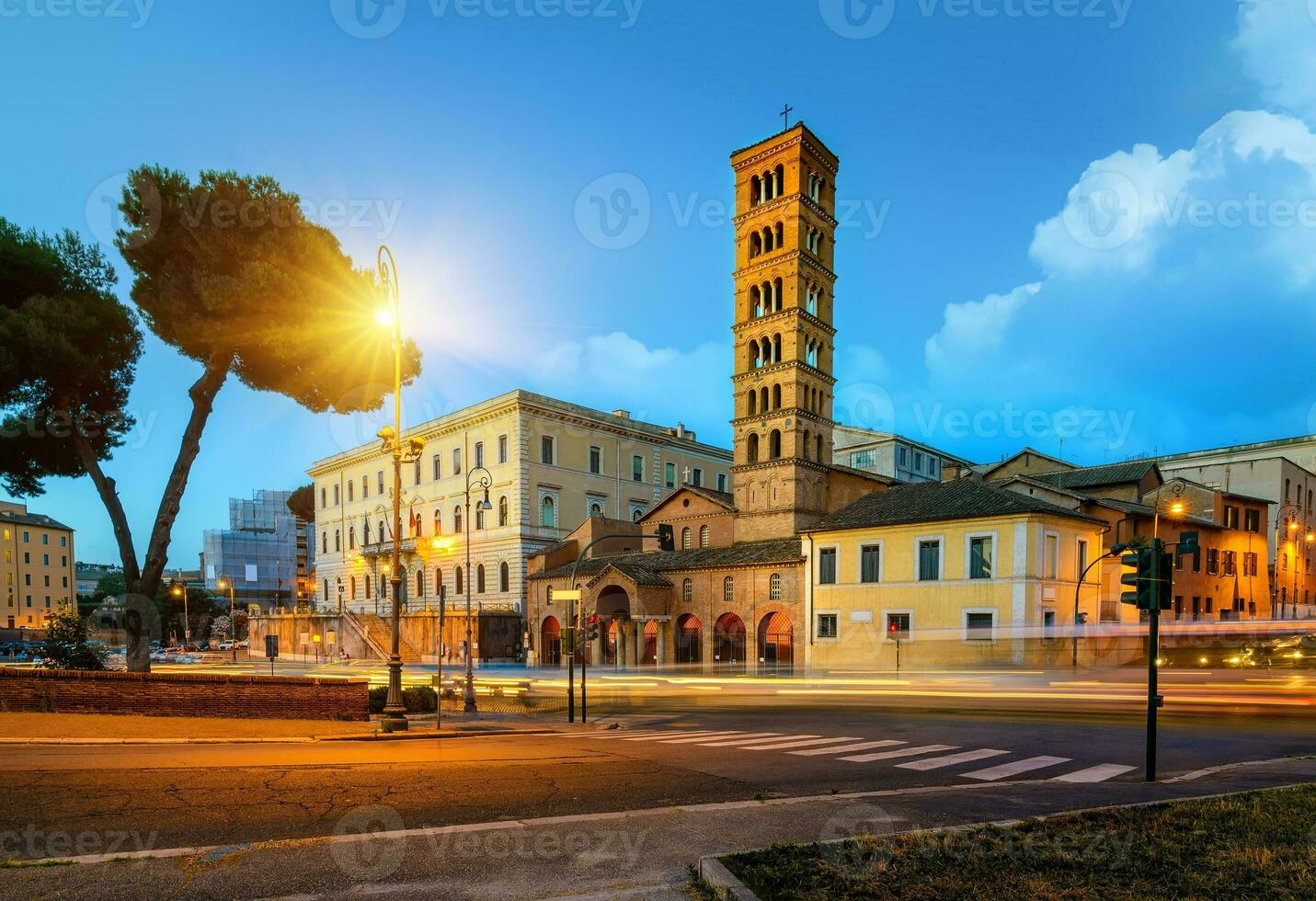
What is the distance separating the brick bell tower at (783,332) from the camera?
43.3 metres

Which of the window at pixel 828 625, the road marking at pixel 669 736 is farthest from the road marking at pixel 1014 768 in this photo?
the window at pixel 828 625

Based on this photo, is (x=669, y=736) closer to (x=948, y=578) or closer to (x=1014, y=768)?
(x=1014, y=768)

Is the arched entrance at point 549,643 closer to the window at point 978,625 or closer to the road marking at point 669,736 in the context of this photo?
the window at point 978,625

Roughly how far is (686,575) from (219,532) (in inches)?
3529

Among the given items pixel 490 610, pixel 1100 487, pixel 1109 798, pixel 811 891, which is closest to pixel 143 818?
pixel 811 891

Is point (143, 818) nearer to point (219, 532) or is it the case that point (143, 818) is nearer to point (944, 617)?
point (944, 617)

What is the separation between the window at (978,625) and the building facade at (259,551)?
9748 centimetres

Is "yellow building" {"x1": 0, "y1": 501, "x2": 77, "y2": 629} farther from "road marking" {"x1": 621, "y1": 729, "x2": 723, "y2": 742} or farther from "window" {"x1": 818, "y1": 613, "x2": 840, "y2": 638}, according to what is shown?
"road marking" {"x1": 621, "y1": 729, "x2": 723, "y2": 742}

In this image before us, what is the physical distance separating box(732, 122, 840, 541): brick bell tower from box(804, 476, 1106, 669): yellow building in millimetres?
4652

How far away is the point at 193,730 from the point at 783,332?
119 ft

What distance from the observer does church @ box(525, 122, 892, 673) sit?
137 ft

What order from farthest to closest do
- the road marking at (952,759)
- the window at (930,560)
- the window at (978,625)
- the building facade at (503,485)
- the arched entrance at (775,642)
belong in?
the building facade at (503,485) < the arched entrance at (775,642) < the window at (930,560) < the window at (978,625) < the road marking at (952,759)

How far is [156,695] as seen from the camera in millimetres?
16672

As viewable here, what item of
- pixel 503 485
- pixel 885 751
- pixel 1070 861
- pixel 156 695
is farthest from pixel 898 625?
pixel 503 485
